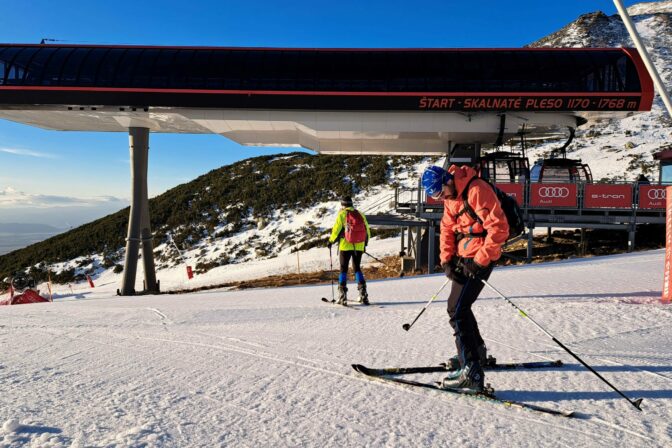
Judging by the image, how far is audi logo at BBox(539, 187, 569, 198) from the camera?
13.1 meters

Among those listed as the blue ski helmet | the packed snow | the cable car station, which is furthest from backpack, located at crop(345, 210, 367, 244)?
the cable car station

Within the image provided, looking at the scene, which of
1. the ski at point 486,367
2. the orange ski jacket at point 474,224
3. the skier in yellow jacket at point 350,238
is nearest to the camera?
the orange ski jacket at point 474,224

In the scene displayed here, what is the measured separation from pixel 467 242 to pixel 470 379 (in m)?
1.04

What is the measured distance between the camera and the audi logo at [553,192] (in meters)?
13.1

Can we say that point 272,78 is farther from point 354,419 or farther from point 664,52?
point 664,52

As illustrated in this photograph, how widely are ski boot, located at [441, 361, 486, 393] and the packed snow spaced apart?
10cm

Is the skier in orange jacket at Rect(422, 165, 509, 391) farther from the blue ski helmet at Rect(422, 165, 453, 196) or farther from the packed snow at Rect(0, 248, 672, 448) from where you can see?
the packed snow at Rect(0, 248, 672, 448)

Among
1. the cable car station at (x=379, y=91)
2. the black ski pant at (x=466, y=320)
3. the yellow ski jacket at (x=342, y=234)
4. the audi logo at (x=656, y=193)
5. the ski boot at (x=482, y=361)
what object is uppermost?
the cable car station at (x=379, y=91)

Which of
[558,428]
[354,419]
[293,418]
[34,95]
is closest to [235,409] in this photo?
[293,418]

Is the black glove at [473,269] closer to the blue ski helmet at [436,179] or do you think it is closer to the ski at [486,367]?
the blue ski helmet at [436,179]

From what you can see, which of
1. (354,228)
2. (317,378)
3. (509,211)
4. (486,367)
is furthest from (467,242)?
(354,228)

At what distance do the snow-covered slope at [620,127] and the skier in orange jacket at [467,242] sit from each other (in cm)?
1495

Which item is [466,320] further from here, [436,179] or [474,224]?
[436,179]

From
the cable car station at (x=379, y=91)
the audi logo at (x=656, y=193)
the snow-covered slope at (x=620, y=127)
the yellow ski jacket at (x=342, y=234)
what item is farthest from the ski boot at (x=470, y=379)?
the snow-covered slope at (x=620, y=127)
